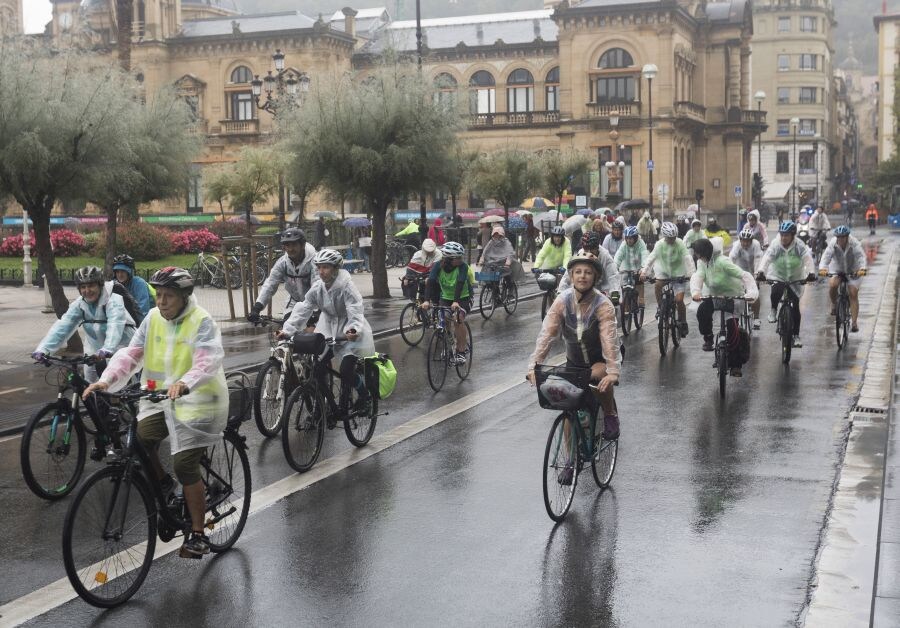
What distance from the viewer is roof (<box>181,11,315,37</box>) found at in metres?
74.8

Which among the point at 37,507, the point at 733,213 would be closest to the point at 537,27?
the point at 733,213

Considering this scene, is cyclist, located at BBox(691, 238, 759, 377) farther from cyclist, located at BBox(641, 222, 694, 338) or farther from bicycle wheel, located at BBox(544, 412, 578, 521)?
bicycle wheel, located at BBox(544, 412, 578, 521)

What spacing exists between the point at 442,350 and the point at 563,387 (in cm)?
615

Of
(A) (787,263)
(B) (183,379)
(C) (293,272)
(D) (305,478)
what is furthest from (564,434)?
(A) (787,263)

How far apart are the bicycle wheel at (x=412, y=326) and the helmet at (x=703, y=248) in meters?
5.80

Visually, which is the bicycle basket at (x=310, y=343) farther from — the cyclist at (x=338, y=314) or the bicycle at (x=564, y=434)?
the bicycle at (x=564, y=434)

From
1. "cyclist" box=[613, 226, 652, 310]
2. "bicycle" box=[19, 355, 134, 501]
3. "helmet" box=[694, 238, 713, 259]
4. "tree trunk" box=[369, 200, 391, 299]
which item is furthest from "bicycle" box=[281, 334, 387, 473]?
"tree trunk" box=[369, 200, 391, 299]

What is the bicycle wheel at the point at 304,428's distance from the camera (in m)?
9.53

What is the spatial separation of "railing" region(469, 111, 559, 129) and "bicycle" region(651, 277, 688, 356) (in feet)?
181

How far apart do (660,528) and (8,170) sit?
499 inches

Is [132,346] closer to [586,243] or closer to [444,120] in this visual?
[586,243]

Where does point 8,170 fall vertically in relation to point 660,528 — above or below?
above

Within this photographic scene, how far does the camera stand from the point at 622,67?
228 ft

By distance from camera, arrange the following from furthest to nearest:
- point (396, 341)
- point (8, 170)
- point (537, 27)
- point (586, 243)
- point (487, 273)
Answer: point (537, 27)
point (487, 273)
point (396, 341)
point (8, 170)
point (586, 243)
